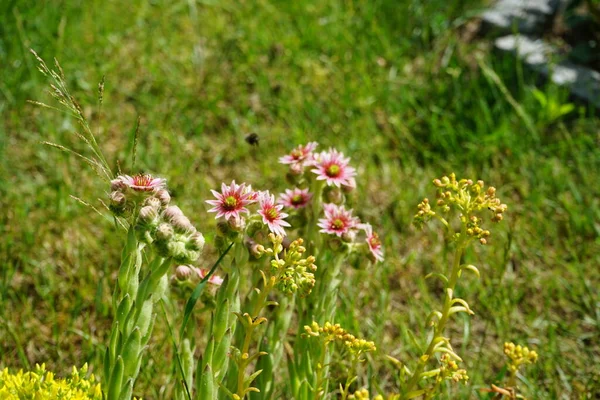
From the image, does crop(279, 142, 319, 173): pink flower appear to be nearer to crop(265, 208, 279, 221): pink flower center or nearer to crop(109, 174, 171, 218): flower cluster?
crop(265, 208, 279, 221): pink flower center

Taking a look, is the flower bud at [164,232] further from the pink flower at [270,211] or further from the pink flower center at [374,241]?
the pink flower center at [374,241]

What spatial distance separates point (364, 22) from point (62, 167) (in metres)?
1.92

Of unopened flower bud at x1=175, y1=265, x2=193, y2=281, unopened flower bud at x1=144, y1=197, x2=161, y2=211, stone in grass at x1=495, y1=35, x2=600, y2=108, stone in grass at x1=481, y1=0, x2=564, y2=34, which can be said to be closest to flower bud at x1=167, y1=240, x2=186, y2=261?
unopened flower bud at x1=144, y1=197, x2=161, y2=211

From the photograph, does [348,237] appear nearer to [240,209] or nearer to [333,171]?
[333,171]

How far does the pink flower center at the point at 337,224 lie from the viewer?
207 centimetres

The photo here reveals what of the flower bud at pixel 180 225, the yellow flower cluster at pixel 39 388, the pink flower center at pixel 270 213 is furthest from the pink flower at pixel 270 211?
the yellow flower cluster at pixel 39 388

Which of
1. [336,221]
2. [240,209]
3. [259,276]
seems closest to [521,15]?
[336,221]

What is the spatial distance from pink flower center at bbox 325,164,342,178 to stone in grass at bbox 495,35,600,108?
1.99 m

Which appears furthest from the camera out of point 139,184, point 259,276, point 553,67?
point 553,67

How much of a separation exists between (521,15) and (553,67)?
1.83ft

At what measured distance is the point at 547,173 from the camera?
3.42 metres

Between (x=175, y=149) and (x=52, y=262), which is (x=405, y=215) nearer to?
(x=175, y=149)

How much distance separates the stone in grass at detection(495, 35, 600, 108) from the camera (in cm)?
383

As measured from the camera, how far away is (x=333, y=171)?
2119 millimetres
